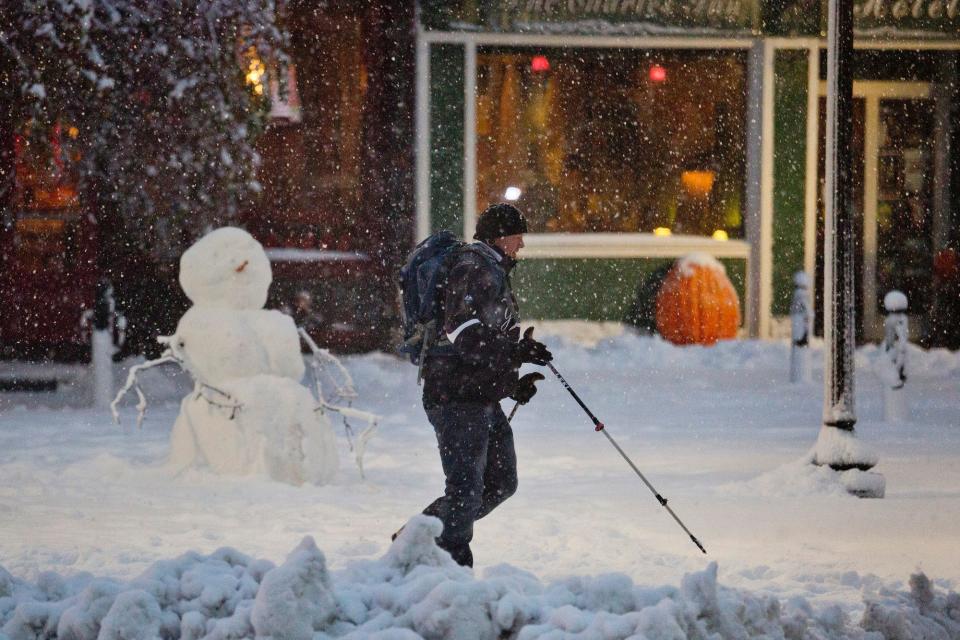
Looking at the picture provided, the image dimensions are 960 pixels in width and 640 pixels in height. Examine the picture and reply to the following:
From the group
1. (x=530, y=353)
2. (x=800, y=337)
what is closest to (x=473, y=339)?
(x=530, y=353)

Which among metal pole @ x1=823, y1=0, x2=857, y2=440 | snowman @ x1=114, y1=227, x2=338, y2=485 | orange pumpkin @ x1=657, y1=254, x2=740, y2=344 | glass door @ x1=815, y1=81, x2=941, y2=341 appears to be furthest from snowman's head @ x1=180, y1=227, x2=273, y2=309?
glass door @ x1=815, y1=81, x2=941, y2=341

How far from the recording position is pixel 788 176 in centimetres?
1744

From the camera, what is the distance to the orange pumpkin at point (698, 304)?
663 inches

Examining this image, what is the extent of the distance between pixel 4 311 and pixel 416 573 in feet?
39.3

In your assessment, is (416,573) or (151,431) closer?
(416,573)

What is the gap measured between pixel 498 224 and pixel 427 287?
0.46 metres

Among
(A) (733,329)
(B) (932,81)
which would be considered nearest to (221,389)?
(A) (733,329)

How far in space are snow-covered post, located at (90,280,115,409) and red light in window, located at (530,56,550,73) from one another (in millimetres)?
6360

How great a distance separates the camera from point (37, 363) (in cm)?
1625

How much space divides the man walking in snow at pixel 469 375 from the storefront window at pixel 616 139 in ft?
36.4

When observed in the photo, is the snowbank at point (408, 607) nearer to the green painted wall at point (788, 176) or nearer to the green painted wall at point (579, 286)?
the green painted wall at point (579, 286)

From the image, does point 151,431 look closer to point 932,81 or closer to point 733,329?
point 733,329

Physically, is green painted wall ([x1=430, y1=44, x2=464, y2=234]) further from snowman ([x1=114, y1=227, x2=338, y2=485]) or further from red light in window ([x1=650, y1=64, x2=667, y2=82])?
snowman ([x1=114, y1=227, x2=338, y2=485])

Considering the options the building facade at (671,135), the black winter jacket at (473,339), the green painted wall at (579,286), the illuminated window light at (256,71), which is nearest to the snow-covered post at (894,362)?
the building facade at (671,135)
